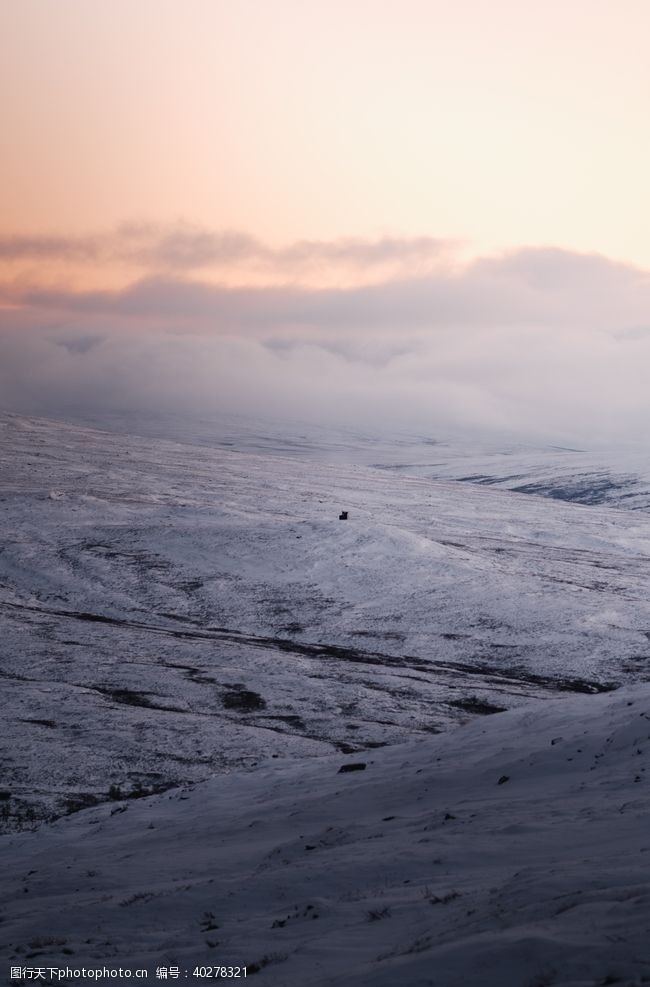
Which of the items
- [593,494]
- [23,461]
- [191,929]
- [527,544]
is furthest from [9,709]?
[593,494]

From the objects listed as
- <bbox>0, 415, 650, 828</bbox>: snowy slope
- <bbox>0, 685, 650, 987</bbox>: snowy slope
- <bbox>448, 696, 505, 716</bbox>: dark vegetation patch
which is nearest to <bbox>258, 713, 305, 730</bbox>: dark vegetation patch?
<bbox>0, 415, 650, 828</bbox>: snowy slope

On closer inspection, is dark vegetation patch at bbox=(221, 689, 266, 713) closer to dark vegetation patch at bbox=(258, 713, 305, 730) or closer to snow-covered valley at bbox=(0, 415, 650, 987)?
snow-covered valley at bbox=(0, 415, 650, 987)

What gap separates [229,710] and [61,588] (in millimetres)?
24691

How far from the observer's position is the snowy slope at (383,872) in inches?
325

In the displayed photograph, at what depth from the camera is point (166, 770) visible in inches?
972

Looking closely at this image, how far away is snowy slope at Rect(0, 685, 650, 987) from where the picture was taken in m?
8.27

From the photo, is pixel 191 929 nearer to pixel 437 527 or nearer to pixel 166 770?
pixel 166 770

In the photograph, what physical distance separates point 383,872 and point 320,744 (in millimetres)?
16233

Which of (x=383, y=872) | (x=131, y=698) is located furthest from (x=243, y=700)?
(x=383, y=872)

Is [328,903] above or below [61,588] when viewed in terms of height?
above

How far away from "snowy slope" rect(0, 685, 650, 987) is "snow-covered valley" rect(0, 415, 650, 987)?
55 mm

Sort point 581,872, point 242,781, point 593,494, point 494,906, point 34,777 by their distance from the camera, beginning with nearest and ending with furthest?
1. point 494,906
2. point 581,872
3. point 242,781
4. point 34,777
5. point 593,494

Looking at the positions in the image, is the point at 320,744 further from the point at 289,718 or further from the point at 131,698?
the point at 131,698

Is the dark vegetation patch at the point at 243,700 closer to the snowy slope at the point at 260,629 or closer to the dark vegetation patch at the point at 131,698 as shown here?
the snowy slope at the point at 260,629
